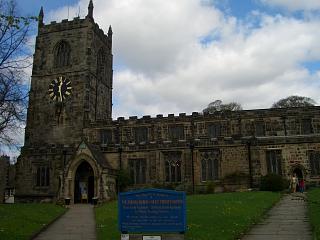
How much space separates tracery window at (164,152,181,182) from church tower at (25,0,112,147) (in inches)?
467

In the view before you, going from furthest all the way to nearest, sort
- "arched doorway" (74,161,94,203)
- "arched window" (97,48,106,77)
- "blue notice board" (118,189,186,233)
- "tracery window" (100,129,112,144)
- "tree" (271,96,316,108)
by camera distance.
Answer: "tree" (271,96,316,108) < "arched window" (97,48,106,77) < "tracery window" (100,129,112,144) < "arched doorway" (74,161,94,203) < "blue notice board" (118,189,186,233)

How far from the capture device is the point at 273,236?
48.9 ft

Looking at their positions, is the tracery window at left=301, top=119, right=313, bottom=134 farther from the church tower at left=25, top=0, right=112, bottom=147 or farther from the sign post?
the sign post

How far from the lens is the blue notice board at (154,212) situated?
10383 mm

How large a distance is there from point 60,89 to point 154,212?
42.1 m

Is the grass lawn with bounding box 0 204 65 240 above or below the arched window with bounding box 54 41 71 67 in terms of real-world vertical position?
below

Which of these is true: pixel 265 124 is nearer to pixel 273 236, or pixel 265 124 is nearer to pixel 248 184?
pixel 248 184

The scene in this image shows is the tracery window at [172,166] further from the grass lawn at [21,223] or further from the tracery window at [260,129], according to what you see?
the grass lawn at [21,223]

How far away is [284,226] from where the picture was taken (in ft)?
56.2

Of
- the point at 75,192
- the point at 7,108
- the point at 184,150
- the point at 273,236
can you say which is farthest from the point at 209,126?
the point at 273,236

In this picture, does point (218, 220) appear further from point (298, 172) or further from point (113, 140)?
point (113, 140)

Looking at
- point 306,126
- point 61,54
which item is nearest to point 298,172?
point 306,126

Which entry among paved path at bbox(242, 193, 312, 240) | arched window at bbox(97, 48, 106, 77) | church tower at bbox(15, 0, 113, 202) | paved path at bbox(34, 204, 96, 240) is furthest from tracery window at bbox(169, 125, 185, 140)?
paved path at bbox(34, 204, 96, 240)

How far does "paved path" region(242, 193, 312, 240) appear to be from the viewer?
1484cm
